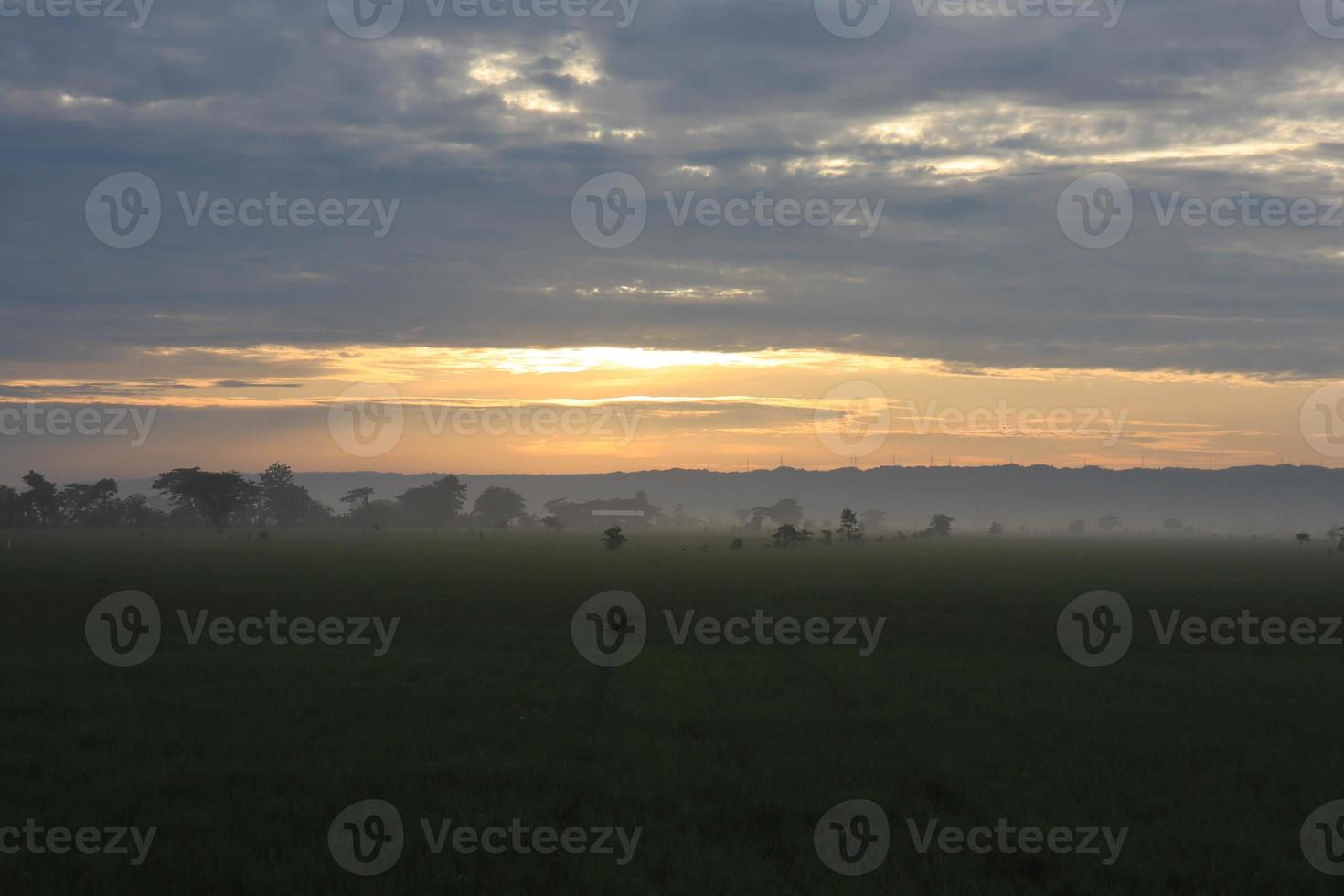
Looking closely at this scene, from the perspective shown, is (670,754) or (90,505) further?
(90,505)

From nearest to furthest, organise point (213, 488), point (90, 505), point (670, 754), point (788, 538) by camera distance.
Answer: point (670, 754) < point (788, 538) < point (213, 488) < point (90, 505)

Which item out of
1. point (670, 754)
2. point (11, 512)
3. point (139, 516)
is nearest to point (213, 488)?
point (139, 516)

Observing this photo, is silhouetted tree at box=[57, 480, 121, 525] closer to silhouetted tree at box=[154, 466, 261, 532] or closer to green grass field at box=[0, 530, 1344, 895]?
silhouetted tree at box=[154, 466, 261, 532]

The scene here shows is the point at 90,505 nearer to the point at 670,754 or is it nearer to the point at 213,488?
the point at 213,488

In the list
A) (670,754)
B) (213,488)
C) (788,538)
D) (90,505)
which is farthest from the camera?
(90,505)

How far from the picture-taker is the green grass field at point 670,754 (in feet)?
38.4

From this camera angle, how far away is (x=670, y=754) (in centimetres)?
1667

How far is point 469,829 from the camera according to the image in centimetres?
1285

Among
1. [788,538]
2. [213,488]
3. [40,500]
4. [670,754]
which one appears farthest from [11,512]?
[670,754]

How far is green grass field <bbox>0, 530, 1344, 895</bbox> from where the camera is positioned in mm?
11719

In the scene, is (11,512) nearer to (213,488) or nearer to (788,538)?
(213,488)

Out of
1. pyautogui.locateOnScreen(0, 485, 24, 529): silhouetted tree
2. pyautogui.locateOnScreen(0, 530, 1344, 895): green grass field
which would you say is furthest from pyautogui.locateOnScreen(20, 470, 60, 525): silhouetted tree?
pyautogui.locateOnScreen(0, 530, 1344, 895): green grass field

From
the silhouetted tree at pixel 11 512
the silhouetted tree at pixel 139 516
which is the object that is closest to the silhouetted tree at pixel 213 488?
the silhouetted tree at pixel 139 516

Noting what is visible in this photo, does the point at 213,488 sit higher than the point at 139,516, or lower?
higher
